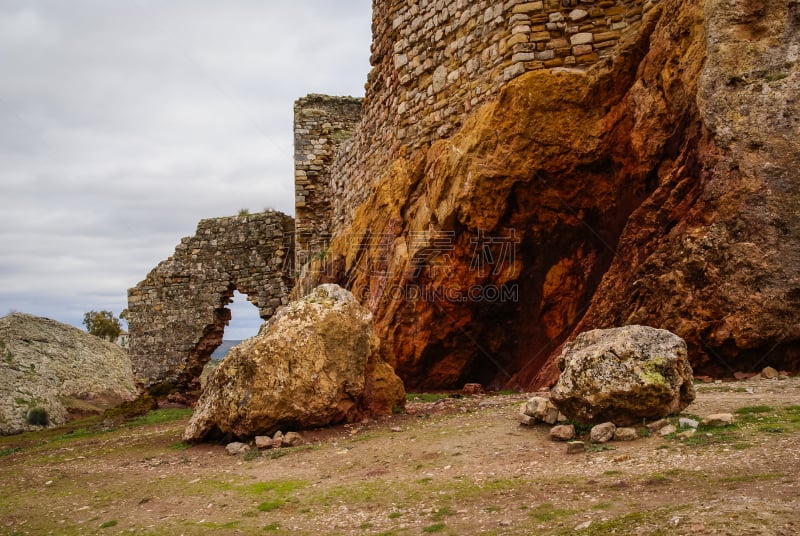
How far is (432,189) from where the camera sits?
37.2 feet

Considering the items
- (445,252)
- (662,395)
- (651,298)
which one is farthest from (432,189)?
(662,395)

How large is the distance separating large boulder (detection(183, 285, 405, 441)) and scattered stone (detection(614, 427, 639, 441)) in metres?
3.65

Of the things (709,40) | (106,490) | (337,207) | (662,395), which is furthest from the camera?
(337,207)

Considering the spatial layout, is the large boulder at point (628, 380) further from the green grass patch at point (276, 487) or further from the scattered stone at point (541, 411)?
the green grass patch at point (276, 487)

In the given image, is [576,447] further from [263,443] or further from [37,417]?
[37,417]

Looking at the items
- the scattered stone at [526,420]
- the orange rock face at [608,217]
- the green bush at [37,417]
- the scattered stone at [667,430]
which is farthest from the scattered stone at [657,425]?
the green bush at [37,417]

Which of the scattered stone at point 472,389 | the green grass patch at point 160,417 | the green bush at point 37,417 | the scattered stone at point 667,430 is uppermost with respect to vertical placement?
the scattered stone at point 667,430

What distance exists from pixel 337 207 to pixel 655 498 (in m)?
13.9

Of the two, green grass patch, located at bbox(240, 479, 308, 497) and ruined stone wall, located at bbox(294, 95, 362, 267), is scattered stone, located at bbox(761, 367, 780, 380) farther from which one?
ruined stone wall, located at bbox(294, 95, 362, 267)

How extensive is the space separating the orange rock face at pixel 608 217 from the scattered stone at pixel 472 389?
54cm

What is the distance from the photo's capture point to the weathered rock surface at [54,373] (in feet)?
→ 57.9

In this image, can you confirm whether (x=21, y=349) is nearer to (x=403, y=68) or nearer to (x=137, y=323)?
(x=137, y=323)

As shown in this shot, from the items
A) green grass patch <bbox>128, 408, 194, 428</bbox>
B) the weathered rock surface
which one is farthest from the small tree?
green grass patch <bbox>128, 408, 194, 428</bbox>

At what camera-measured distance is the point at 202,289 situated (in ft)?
73.1
